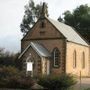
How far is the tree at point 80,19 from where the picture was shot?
83.8 m

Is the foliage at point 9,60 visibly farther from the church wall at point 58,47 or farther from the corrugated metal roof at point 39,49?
the church wall at point 58,47

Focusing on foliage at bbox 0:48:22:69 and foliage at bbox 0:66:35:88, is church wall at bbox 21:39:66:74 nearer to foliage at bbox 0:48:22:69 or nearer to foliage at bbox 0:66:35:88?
foliage at bbox 0:48:22:69

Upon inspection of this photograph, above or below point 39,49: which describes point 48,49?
above

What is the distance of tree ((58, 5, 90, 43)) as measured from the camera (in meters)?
83.8

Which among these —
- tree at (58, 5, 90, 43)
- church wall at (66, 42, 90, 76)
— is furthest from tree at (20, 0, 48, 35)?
church wall at (66, 42, 90, 76)

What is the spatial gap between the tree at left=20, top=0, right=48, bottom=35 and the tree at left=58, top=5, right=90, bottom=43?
9.17 m

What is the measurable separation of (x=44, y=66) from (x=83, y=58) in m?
15.0

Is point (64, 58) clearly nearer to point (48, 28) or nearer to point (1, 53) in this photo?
point (48, 28)

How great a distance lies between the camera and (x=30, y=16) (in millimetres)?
94000

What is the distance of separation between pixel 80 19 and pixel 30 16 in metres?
15.0

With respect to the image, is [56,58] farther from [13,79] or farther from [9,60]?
[13,79]

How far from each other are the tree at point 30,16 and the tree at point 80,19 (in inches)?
361

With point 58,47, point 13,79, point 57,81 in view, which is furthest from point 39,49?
point 57,81

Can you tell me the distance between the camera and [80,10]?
290 ft
